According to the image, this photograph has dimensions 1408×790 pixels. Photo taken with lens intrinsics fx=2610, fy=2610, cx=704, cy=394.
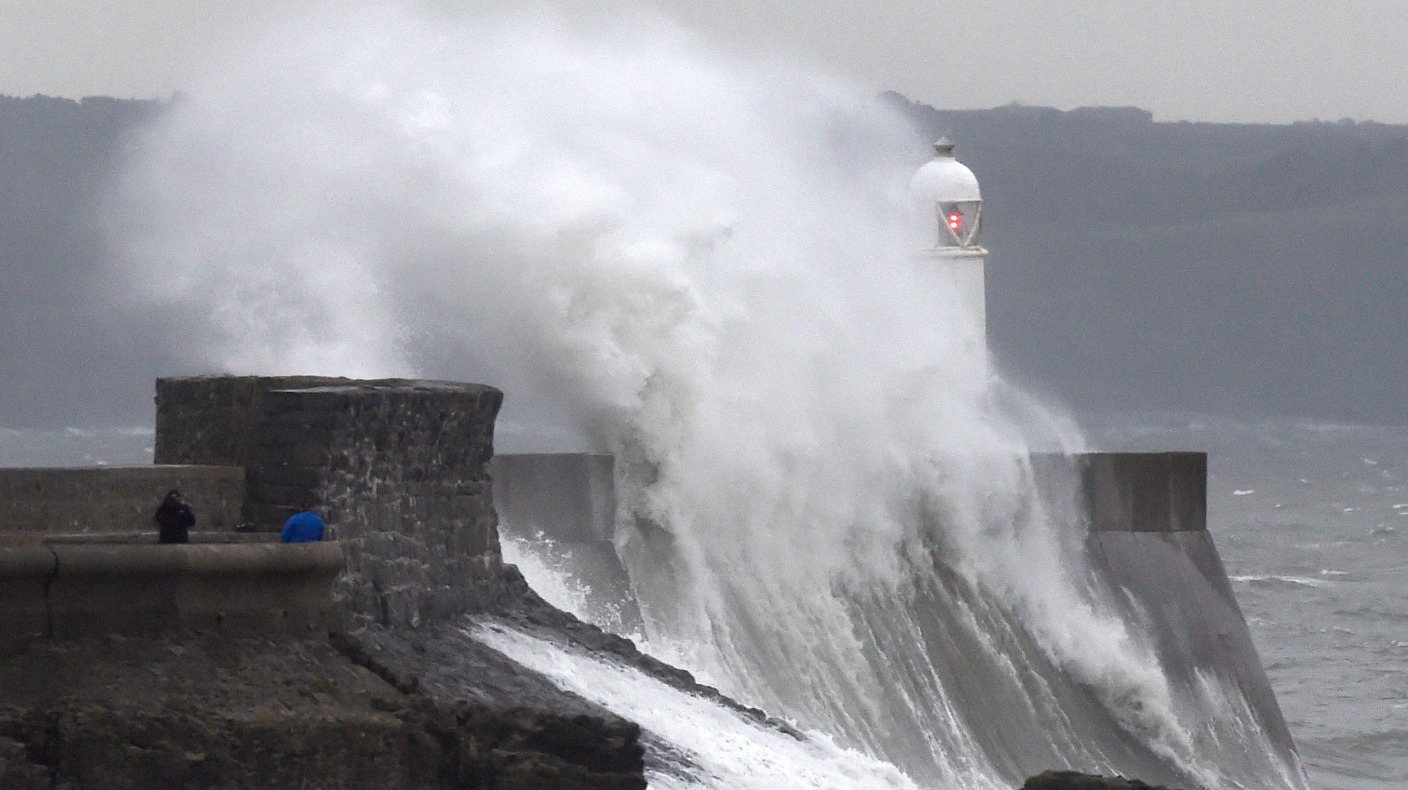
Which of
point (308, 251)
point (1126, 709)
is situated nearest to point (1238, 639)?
point (1126, 709)

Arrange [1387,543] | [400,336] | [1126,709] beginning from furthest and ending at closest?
1. [1387,543]
2. [1126,709]
3. [400,336]

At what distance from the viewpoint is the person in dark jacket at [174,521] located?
28.2 feet

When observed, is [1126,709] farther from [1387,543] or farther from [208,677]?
[1387,543]

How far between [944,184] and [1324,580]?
1749 cm

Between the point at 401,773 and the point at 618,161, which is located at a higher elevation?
the point at 618,161

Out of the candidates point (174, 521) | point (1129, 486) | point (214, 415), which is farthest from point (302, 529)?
point (1129, 486)

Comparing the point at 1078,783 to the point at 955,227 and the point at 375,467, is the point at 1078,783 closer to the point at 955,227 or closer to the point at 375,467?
the point at 375,467

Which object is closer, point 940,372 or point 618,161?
point 618,161

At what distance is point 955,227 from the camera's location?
19875 mm

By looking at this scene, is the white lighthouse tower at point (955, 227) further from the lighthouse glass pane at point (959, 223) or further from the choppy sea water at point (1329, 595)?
the choppy sea water at point (1329, 595)

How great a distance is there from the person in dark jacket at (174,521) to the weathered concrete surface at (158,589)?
1.56 ft

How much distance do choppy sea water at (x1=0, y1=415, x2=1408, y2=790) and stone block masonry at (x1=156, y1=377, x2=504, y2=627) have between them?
9138mm

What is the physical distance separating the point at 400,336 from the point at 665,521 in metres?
2.28

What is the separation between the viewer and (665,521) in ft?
42.7
